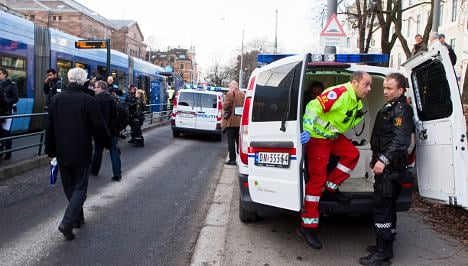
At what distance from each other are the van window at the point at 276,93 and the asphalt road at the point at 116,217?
5.31ft

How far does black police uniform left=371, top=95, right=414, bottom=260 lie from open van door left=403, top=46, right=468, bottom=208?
0.87 feet

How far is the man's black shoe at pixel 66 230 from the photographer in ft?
15.5

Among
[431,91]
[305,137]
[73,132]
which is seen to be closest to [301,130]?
[305,137]

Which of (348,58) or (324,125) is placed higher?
(348,58)

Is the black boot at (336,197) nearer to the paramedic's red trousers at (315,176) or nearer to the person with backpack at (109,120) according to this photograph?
the paramedic's red trousers at (315,176)

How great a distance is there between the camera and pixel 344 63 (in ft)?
16.3

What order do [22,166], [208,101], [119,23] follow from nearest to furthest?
1. [22,166]
2. [208,101]
3. [119,23]

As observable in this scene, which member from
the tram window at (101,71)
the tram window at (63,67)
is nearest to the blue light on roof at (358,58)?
the tram window at (63,67)

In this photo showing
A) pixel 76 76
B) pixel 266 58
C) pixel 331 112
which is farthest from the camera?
pixel 266 58

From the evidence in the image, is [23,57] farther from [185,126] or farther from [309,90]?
[309,90]

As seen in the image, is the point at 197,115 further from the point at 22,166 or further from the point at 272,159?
the point at 272,159

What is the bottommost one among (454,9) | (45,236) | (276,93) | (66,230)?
(45,236)

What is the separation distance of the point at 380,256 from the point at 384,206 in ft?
1.54

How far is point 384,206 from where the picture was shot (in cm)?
432
